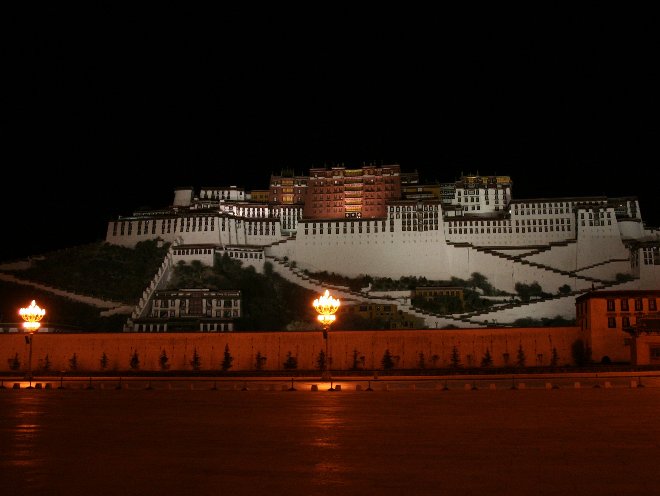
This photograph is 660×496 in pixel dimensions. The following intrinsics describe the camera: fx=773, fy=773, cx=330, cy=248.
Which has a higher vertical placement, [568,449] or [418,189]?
[418,189]

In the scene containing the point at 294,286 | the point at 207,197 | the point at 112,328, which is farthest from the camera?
the point at 207,197

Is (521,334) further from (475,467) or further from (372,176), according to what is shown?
(372,176)

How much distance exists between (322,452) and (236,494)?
9.40 ft

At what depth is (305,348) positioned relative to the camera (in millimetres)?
45812

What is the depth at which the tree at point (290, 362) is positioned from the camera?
45625mm

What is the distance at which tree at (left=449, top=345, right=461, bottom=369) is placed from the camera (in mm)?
44875

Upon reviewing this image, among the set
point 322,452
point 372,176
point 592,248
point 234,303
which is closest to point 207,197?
point 372,176

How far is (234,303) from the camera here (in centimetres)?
6419

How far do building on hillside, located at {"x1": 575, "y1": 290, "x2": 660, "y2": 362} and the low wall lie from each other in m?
1.51

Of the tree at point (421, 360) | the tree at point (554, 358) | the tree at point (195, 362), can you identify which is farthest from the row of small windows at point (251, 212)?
the tree at point (554, 358)

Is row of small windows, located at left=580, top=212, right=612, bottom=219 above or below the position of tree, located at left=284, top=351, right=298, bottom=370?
above

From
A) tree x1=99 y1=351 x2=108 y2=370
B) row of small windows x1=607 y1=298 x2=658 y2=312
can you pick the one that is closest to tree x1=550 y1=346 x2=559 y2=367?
row of small windows x1=607 y1=298 x2=658 y2=312

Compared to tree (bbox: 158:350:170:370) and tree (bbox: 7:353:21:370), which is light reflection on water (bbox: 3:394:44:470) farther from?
tree (bbox: 7:353:21:370)

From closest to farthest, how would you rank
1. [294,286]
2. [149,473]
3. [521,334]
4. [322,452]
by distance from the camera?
[149,473] < [322,452] < [521,334] < [294,286]
